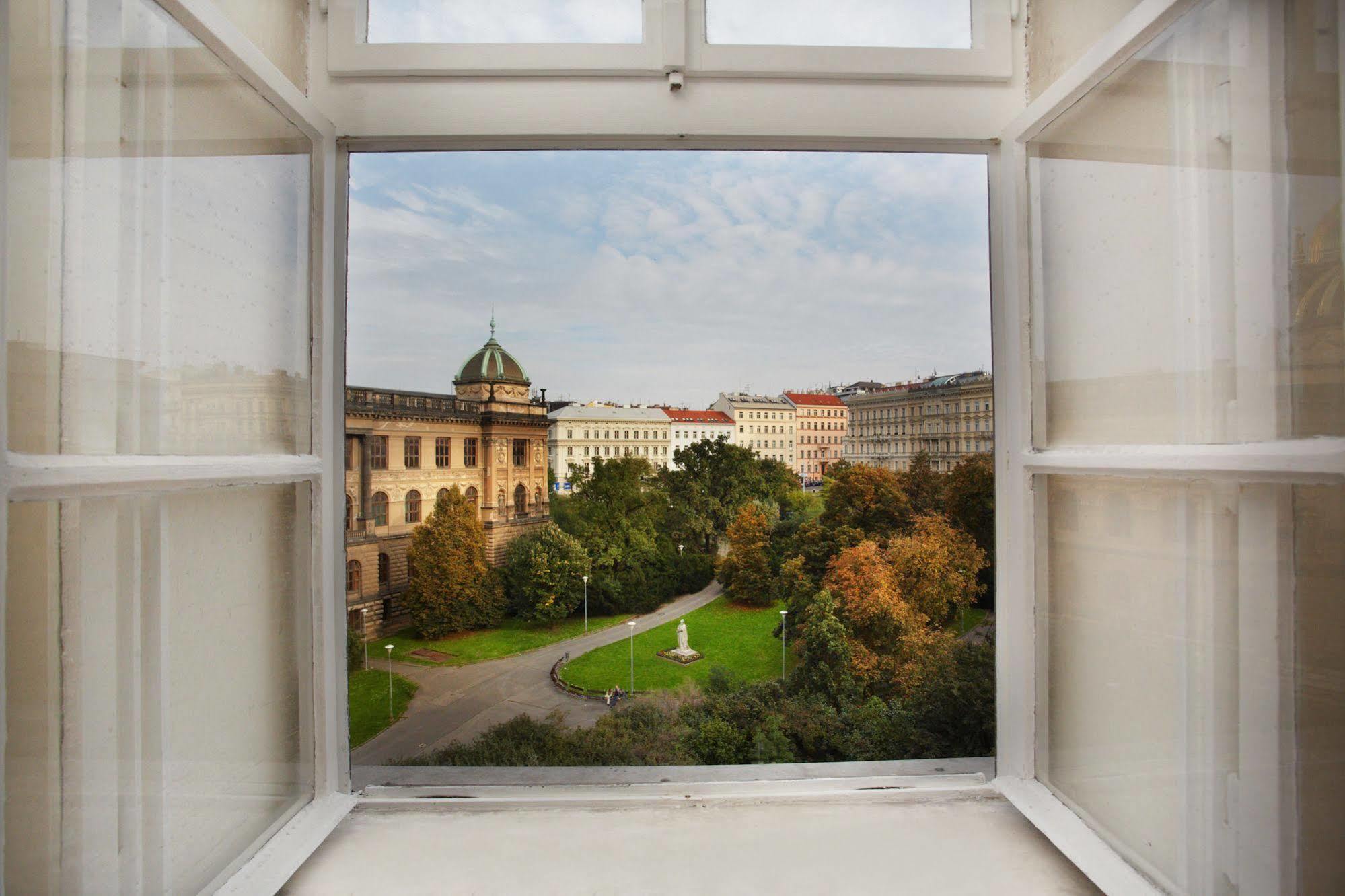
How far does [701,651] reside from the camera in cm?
151

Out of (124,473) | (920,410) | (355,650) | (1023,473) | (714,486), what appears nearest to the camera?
(124,473)

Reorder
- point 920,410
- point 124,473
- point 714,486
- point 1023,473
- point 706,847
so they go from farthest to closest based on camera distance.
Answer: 1. point 714,486
2. point 920,410
3. point 1023,473
4. point 706,847
5. point 124,473

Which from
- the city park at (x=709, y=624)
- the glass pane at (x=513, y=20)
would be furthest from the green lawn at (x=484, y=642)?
the glass pane at (x=513, y=20)

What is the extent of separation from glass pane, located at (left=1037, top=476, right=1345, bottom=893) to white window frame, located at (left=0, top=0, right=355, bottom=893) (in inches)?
51.1

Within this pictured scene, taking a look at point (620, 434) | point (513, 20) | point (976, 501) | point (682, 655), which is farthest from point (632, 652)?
point (513, 20)

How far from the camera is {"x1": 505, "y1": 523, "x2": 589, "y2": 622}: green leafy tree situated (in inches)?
58.9

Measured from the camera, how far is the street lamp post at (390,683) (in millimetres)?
1410

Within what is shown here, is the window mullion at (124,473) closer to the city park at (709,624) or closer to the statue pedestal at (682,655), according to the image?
the city park at (709,624)

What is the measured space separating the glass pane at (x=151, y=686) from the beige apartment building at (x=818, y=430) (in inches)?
41.3

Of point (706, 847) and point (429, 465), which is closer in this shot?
point (706, 847)

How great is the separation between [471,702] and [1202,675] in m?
1.28

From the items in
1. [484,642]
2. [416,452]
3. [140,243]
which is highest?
[140,243]

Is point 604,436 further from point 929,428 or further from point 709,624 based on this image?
point 929,428

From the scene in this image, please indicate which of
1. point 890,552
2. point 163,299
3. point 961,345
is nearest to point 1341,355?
point 961,345
